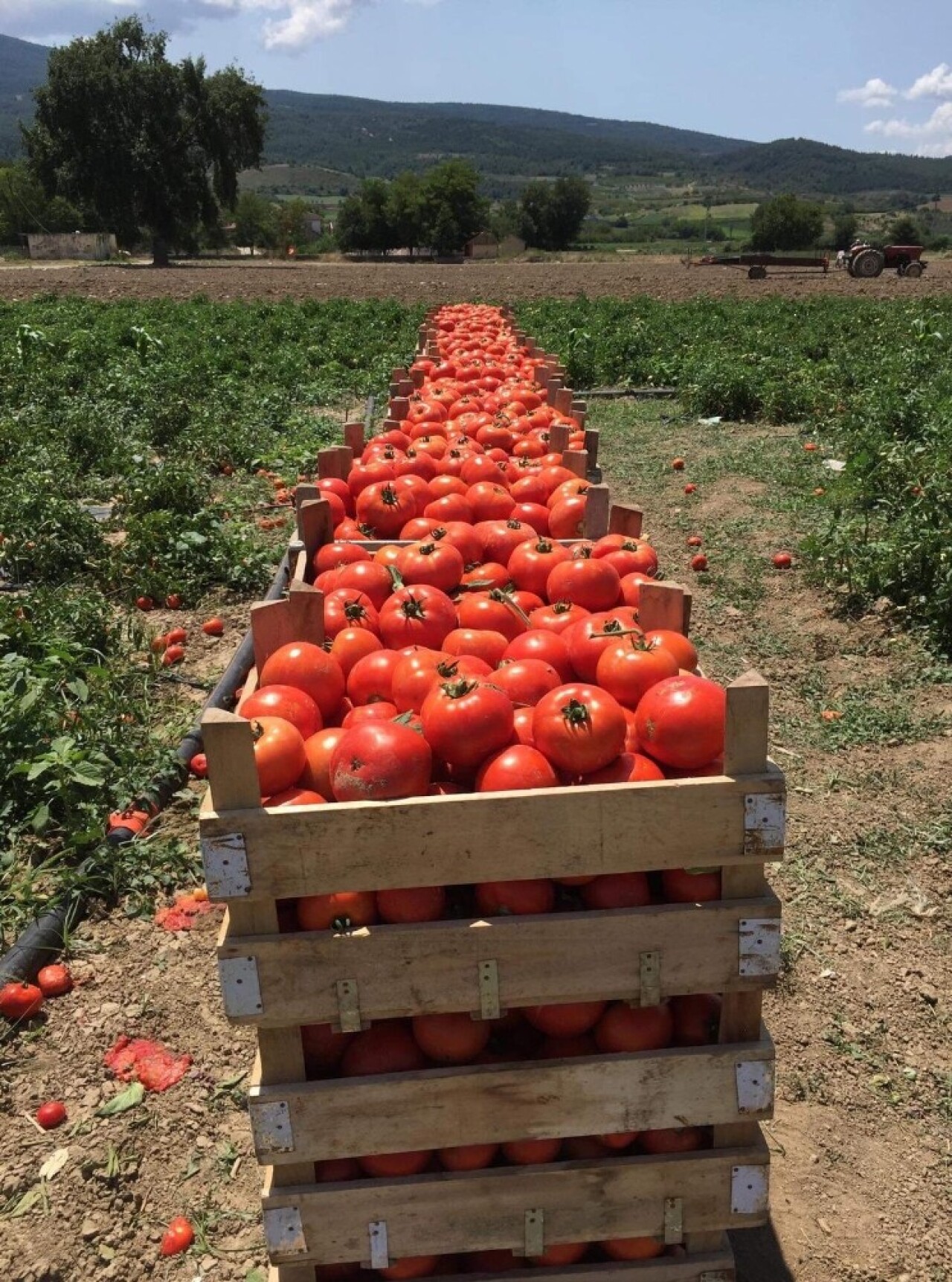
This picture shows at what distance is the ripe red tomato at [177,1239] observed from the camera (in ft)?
9.39

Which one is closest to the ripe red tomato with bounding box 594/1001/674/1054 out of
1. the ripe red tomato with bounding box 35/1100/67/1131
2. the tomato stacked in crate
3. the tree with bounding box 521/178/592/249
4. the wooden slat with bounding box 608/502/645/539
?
the tomato stacked in crate

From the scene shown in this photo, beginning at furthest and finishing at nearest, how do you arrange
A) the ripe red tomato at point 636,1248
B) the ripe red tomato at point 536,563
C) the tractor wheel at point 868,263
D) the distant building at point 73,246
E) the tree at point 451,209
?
the tree at point 451,209 → the distant building at point 73,246 → the tractor wheel at point 868,263 → the ripe red tomato at point 536,563 → the ripe red tomato at point 636,1248

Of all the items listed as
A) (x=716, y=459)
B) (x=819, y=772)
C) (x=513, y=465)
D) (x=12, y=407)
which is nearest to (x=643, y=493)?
(x=716, y=459)

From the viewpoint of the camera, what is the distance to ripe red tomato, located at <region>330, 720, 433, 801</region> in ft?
7.07

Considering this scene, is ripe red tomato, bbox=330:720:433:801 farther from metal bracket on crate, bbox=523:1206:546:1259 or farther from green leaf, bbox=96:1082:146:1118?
green leaf, bbox=96:1082:146:1118

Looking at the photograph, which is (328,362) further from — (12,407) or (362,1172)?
(362,1172)

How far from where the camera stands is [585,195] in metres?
112

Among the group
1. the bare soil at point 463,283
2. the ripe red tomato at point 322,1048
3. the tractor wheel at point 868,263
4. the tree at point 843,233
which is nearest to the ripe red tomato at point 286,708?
the ripe red tomato at point 322,1048

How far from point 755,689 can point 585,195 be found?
121517mm

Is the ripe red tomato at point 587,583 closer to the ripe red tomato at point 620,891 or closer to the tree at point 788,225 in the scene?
the ripe red tomato at point 620,891

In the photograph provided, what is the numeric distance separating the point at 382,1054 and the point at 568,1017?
446 mm

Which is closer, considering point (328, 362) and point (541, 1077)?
point (541, 1077)

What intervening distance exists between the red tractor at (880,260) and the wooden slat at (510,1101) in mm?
49053

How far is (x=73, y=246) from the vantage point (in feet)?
273
